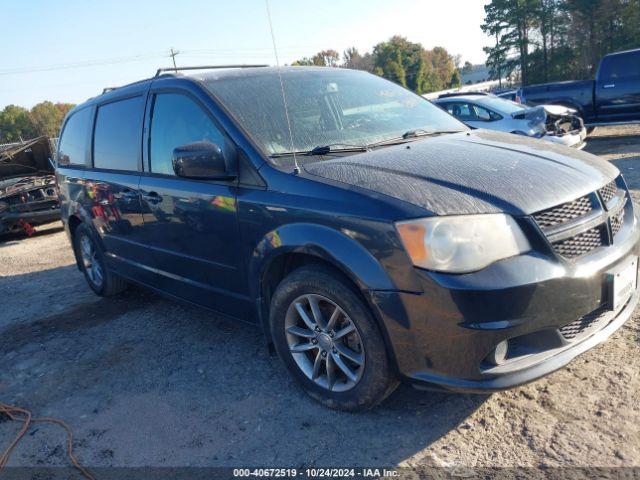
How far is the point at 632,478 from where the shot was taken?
210 cm

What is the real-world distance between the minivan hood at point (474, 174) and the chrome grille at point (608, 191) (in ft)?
0.13

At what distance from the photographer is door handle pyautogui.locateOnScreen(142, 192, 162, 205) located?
3.62 metres

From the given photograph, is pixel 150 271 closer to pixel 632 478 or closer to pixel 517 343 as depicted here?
pixel 517 343

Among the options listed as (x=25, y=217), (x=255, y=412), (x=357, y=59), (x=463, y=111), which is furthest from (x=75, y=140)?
(x=357, y=59)

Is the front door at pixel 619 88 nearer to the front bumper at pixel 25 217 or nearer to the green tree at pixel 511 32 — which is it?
the front bumper at pixel 25 217

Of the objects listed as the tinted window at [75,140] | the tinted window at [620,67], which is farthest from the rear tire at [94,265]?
the tinted window at [620,67]

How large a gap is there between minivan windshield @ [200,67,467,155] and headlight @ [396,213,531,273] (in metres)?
1.06

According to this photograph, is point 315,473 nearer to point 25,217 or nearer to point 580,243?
point 580,243

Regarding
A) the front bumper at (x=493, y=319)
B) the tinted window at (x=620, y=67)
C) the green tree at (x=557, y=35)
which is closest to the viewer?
the front bumper at (x=493, y=319)

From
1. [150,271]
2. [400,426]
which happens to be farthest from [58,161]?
[400,426]

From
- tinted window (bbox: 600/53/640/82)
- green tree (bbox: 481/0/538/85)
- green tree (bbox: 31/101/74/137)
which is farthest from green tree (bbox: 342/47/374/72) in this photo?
tinted window (bbox: 600/53/640/82)

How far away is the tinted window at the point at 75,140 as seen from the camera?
4895mm

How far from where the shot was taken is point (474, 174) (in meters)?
2.61

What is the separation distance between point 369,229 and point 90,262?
3.90m
